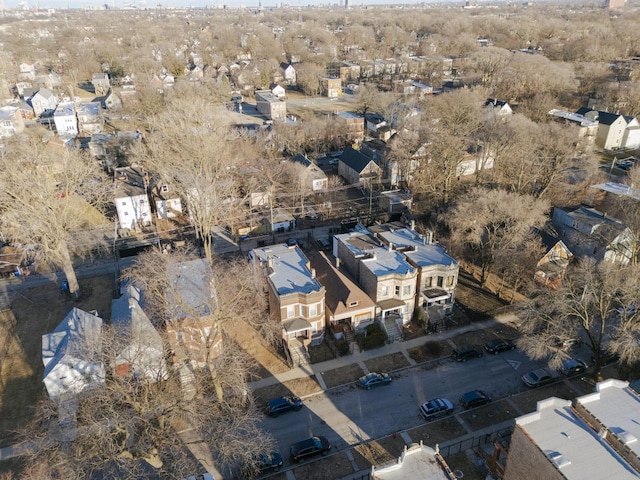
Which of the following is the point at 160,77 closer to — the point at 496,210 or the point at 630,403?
the point at 496,210

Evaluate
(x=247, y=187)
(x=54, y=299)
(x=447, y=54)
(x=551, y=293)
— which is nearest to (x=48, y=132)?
(x=247, y=187)

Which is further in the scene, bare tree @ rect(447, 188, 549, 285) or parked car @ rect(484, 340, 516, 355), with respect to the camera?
bare tree @ rect(447, 188, 549, 285)

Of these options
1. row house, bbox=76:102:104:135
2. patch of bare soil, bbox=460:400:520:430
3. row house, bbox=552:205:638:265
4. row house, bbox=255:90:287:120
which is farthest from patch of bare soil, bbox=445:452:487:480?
row house, bbox=76:102:104:135

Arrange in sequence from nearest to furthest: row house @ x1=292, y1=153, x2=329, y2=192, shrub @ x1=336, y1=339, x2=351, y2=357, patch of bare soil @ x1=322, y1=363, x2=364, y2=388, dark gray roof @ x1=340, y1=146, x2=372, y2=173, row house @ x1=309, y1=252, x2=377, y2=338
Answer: patch of bare soil @ x1=322, y1=363, x2=364, y2=388 → shrub @ x1=336, y1=339, x2=351, y2=357 → row house @ x1=309, y1=252, x2=377, y2=338 → row house @ x1=292, y1=153, x2=329, y2=192 → dark gray roof @ x1=340, y1=146, x2=372, y2=173

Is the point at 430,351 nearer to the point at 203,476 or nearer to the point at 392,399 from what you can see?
the point at 392,399

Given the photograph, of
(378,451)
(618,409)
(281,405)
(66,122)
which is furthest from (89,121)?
(618,409)

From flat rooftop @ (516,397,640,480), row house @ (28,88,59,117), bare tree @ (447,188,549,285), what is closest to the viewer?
flat rooftop @ (516,397,640,480)

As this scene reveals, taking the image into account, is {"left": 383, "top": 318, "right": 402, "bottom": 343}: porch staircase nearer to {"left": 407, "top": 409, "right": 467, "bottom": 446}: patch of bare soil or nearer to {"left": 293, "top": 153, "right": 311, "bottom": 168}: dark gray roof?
{"left": 407, "top": 409, "right": 467, "bottom": 446}: patch of bare soil

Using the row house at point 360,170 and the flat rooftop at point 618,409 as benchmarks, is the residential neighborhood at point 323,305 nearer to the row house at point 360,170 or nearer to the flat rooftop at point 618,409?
the flat rooftop at point 618,409
